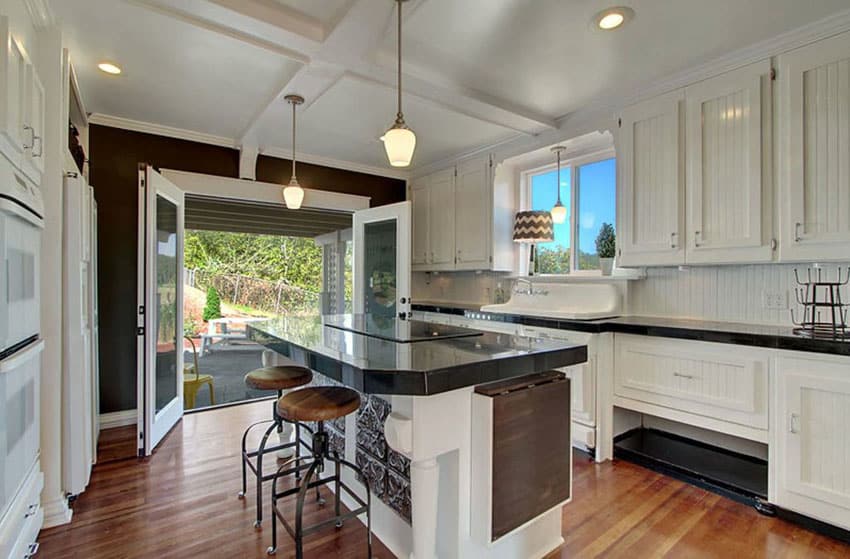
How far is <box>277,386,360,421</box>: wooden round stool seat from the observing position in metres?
1.59

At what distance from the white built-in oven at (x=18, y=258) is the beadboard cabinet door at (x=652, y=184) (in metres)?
3.08

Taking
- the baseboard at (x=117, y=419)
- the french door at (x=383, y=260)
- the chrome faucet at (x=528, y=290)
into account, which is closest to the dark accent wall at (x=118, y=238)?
the baseboard at (x=117, y=419)

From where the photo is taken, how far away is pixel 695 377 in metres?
2.30

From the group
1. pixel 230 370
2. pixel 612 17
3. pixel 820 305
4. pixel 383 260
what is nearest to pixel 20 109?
pixel 612 17

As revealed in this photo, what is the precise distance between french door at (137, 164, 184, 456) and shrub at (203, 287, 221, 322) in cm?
707

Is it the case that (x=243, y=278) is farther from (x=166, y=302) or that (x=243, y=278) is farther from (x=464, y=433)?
(x=464, y=433)

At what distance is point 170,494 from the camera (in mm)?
2232

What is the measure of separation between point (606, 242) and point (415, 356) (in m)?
2.32

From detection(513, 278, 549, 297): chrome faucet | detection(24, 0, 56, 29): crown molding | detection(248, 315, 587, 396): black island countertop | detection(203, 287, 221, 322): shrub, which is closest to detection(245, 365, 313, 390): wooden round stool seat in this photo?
detection(248, 315, 587, 396): black island countertop

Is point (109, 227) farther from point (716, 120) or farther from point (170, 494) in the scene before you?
point (716, 120)

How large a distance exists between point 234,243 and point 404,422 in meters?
10.9

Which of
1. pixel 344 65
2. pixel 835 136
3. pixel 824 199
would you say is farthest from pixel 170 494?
pixel 835 136

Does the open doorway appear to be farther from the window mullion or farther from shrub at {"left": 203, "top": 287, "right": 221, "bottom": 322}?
the window mullion

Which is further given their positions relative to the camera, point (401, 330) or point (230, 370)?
point (230, 370)
